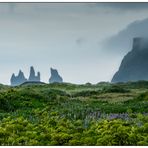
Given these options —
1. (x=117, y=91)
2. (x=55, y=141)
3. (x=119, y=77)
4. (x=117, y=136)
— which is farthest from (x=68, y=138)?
(x=119, y=77)

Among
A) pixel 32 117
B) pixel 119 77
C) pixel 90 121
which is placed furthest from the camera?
pixel 119 77

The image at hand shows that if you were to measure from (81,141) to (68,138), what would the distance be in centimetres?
60

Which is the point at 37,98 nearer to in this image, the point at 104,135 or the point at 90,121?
the point at 90,121

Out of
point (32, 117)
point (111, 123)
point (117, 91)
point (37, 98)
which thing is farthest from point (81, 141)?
point (117, 91)

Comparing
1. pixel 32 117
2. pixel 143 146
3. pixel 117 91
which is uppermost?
pixel 117 91

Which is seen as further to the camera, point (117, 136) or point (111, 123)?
point (111, 123)

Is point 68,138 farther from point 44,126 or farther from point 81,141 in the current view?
point 44,126

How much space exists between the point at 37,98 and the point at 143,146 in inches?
720

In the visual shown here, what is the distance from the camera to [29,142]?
1708cm

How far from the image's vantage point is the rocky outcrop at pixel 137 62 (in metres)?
144

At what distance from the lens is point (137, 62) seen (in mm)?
149750

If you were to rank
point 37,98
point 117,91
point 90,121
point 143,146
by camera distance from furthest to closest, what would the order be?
point 117,91 → point 37,98 → point 90,121 → point 143,146

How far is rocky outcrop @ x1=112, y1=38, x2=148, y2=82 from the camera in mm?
143875

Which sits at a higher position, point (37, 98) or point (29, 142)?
point (37, 98)
